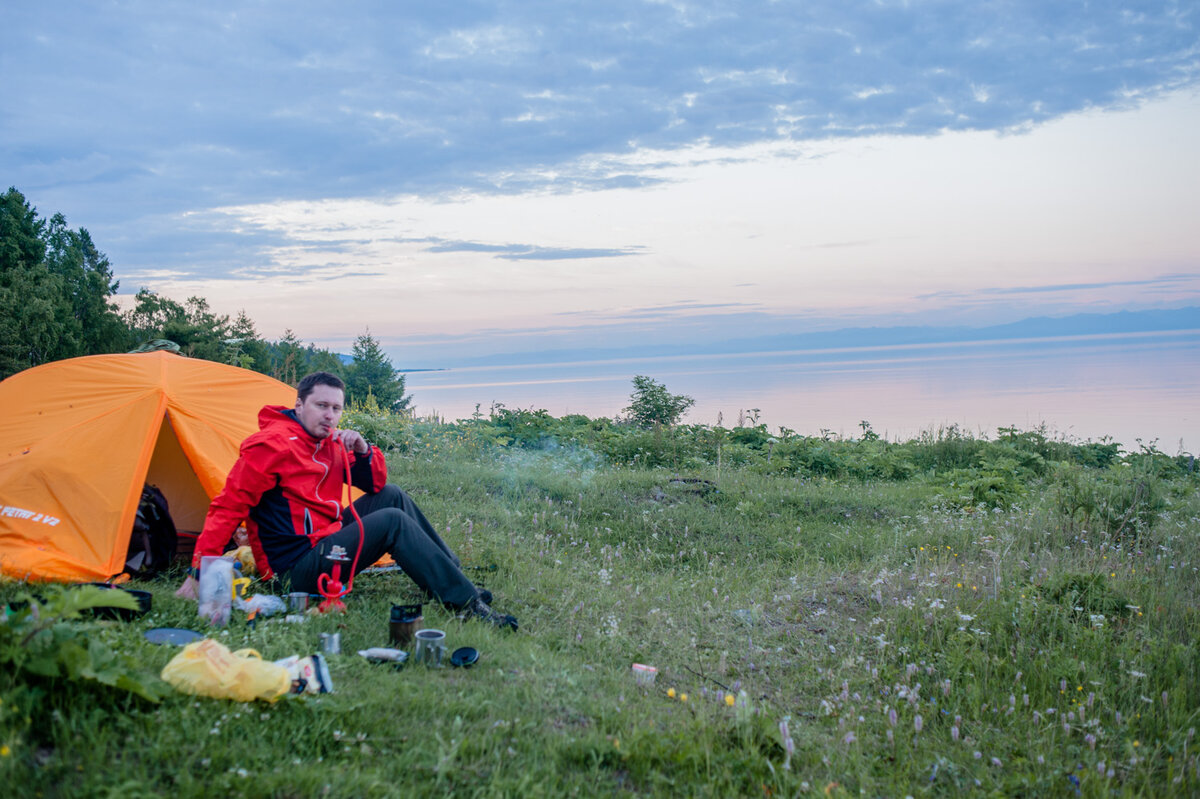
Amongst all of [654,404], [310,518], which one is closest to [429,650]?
[310,518]

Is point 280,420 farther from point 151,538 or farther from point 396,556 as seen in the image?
point 151,538

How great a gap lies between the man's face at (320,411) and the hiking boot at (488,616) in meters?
1.45

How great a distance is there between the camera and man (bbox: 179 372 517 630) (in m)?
4.40

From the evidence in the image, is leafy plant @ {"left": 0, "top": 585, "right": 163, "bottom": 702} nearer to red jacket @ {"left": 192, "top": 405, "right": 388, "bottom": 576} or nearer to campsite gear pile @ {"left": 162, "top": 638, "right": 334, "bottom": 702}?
campsite gear pile @ {"left": 162, "top": 638, "right": 334, "bottom": 702}

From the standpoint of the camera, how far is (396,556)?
455cm

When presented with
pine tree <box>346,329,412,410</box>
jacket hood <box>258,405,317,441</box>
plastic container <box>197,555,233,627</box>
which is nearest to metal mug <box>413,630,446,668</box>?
plastic container <box>197,555,233,627</box>

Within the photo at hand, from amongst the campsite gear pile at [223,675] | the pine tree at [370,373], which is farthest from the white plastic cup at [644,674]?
the pine tree at [370,373]

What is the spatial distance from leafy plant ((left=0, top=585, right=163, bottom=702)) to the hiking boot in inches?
79.0

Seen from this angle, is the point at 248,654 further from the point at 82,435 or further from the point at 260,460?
the point at 82,435

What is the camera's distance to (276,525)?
4668 mm

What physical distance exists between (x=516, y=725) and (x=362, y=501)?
8.26 feet

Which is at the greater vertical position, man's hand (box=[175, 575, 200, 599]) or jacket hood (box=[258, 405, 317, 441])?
jacket hood (box=[258, 405, 317, 441])

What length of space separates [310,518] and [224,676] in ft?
6.45

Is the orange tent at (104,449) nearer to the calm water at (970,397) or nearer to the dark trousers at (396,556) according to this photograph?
the dark trousers at (396,556)
